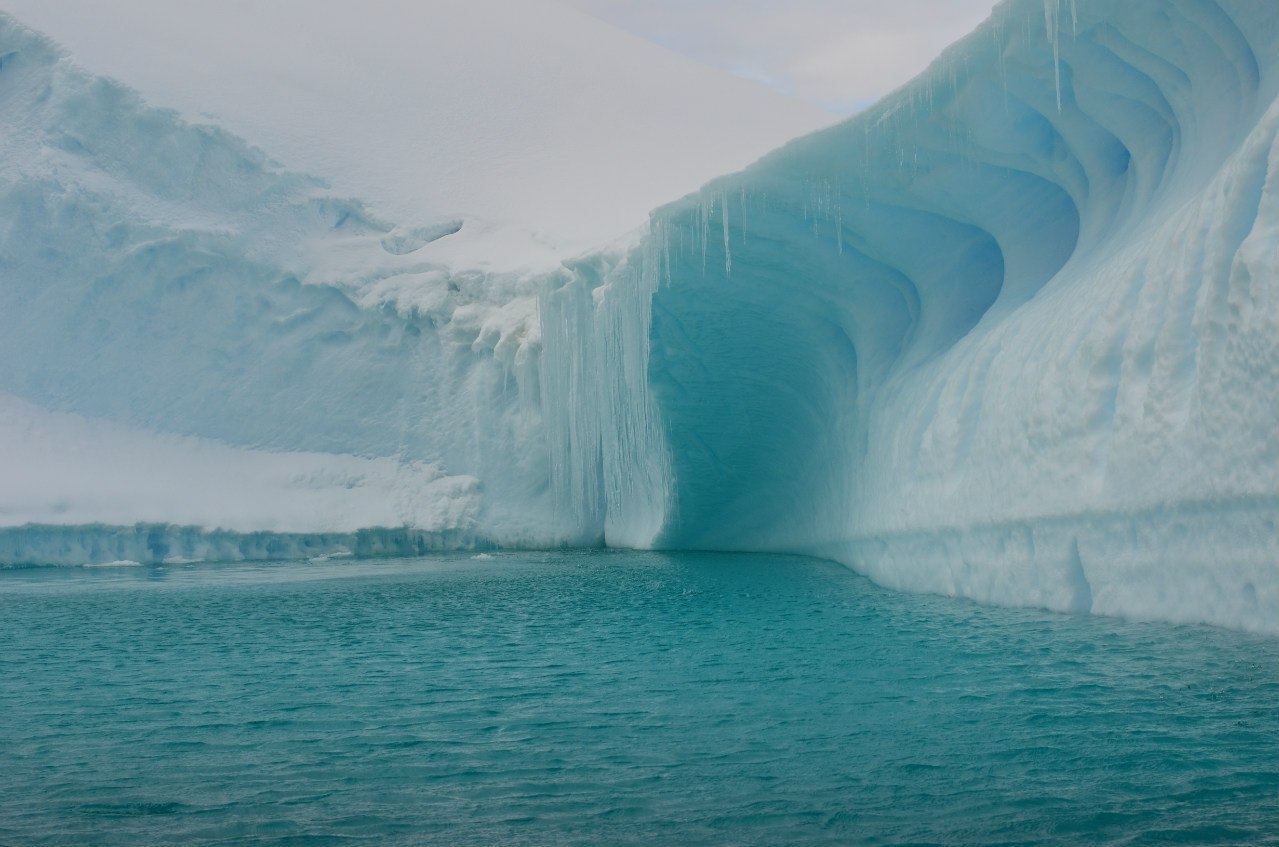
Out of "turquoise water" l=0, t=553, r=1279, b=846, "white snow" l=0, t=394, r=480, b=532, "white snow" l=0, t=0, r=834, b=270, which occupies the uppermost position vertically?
"white snow" l=0, t=0, r=834, b=270

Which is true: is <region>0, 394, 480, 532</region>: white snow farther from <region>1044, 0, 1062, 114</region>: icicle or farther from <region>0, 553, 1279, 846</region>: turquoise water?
<region>1044, 0, 1062, 114</region>: icicle

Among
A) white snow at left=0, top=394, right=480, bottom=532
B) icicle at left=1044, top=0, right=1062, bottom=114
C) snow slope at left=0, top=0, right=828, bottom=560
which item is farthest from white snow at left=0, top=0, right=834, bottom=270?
icicle at left=1044, top=0, right=1062, bottom=114

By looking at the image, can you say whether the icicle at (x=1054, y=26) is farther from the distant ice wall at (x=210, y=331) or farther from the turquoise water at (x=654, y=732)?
the distant ice wall at (x=210, y=331)

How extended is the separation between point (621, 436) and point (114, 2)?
1753 centimetres

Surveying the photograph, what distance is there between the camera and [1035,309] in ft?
28.2

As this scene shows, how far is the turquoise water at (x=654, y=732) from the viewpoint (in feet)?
11.5

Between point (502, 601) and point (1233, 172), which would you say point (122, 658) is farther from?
point (1233, 172)

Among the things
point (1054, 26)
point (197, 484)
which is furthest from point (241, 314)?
point (1054, 26)

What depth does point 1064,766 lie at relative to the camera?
12.8 feet

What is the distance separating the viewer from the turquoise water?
3.50 metres

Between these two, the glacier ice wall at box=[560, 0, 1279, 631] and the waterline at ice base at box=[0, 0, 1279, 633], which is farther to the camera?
the waterline at ice base at box=[0, 0, 1279, 633]

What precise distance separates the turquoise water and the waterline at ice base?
1120 millimetres

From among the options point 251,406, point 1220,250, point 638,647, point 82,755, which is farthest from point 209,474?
point 1220,250

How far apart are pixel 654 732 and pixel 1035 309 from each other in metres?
5.43
